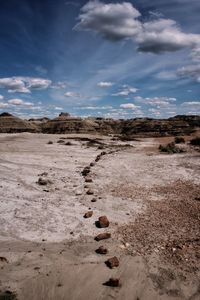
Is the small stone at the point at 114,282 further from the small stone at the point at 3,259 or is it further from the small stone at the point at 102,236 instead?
the small stone at the point at 3,259

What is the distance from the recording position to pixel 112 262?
22.9 feet

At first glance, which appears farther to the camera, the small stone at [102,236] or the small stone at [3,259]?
the small stone at [102,236]

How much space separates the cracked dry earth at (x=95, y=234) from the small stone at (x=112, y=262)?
0.08 meters

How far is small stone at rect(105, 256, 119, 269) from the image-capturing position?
6.94 m

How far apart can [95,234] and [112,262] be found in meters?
1.69

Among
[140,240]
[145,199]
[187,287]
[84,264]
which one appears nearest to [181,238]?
[140,240]

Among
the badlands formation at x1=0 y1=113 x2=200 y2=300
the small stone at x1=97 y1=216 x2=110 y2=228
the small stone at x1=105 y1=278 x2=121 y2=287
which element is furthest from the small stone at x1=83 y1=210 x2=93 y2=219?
the small stone at x1=105 y1=278 x2=121 y2=287

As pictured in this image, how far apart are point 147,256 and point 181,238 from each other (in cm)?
133

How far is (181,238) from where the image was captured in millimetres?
8391

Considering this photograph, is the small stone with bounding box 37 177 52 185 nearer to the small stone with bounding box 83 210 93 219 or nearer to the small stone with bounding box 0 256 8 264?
the small stone with bounding box 83 210 93 219

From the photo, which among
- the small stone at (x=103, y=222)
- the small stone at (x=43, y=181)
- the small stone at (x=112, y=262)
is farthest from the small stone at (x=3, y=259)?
the small stone at (x=43, y=181)

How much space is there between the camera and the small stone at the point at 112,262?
694 centimetres

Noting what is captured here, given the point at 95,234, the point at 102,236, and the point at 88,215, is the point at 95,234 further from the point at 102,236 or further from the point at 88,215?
the point at 88,215

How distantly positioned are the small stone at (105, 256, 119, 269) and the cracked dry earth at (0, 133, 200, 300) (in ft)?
0.28
